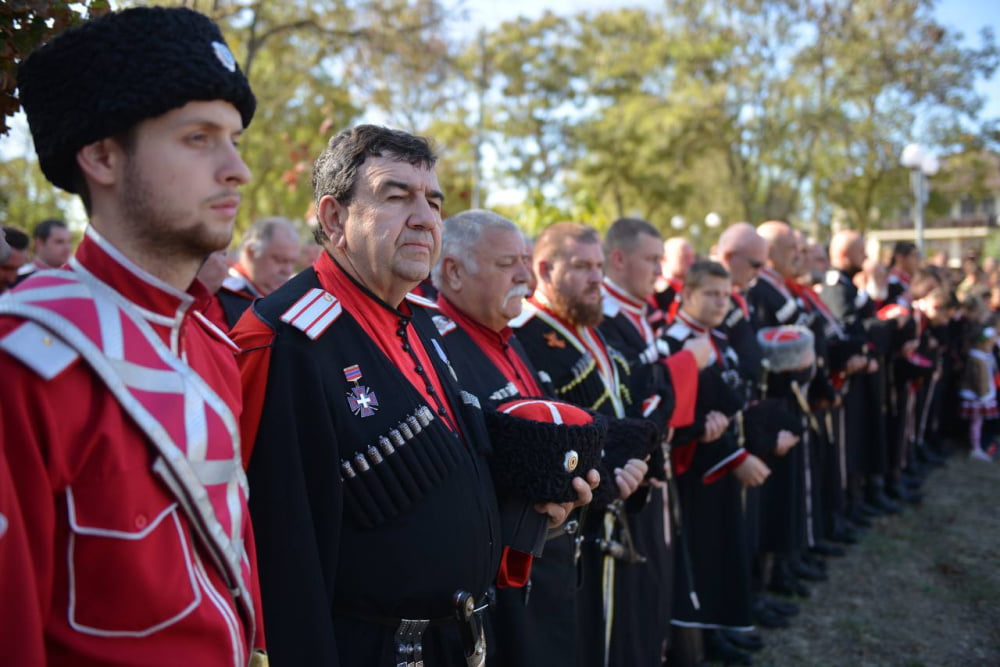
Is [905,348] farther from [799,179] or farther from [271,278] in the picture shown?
[799,179]

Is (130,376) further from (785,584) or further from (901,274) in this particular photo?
(901,274)

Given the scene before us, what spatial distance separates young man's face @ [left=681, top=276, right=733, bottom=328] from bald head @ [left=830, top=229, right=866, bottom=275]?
3786 mm

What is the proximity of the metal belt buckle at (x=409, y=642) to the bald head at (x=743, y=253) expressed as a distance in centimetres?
453

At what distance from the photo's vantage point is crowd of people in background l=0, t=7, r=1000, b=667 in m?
1.41

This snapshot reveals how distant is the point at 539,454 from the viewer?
2.54 metres

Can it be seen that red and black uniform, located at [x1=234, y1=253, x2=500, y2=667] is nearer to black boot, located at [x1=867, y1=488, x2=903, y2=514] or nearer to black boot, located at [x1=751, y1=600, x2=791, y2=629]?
black boot, located at [x1=751, y1=600, x2=791, y2=629]

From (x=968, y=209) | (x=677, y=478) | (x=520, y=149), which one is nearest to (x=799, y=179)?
(x=520, y=149)

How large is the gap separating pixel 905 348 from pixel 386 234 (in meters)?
7.80

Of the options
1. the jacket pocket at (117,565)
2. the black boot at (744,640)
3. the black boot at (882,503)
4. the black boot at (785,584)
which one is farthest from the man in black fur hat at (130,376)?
the black boot at (882,503)

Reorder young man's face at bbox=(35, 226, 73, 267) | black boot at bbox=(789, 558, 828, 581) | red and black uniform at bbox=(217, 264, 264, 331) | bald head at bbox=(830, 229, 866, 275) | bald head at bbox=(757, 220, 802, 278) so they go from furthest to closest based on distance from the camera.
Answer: bald head at bbox=(830, 229, 866, 275)
bald head at bbox=(757, 220, 802, 278)
young man's face at bbox=(35, 226, 73, 267)
black boot at bbox=(789, 558, 828, 581)
red and black uniform at bbox=(217, 264, 264, 331)

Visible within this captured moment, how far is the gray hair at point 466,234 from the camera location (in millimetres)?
3426

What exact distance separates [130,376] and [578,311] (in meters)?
2.72

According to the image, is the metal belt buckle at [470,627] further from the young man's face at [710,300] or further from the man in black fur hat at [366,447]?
the young man's face at [710,300]

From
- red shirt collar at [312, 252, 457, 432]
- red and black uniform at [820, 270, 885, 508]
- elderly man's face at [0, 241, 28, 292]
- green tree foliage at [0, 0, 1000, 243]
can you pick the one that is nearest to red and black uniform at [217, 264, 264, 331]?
elderly man's face at [0, 241, 28, 292]
